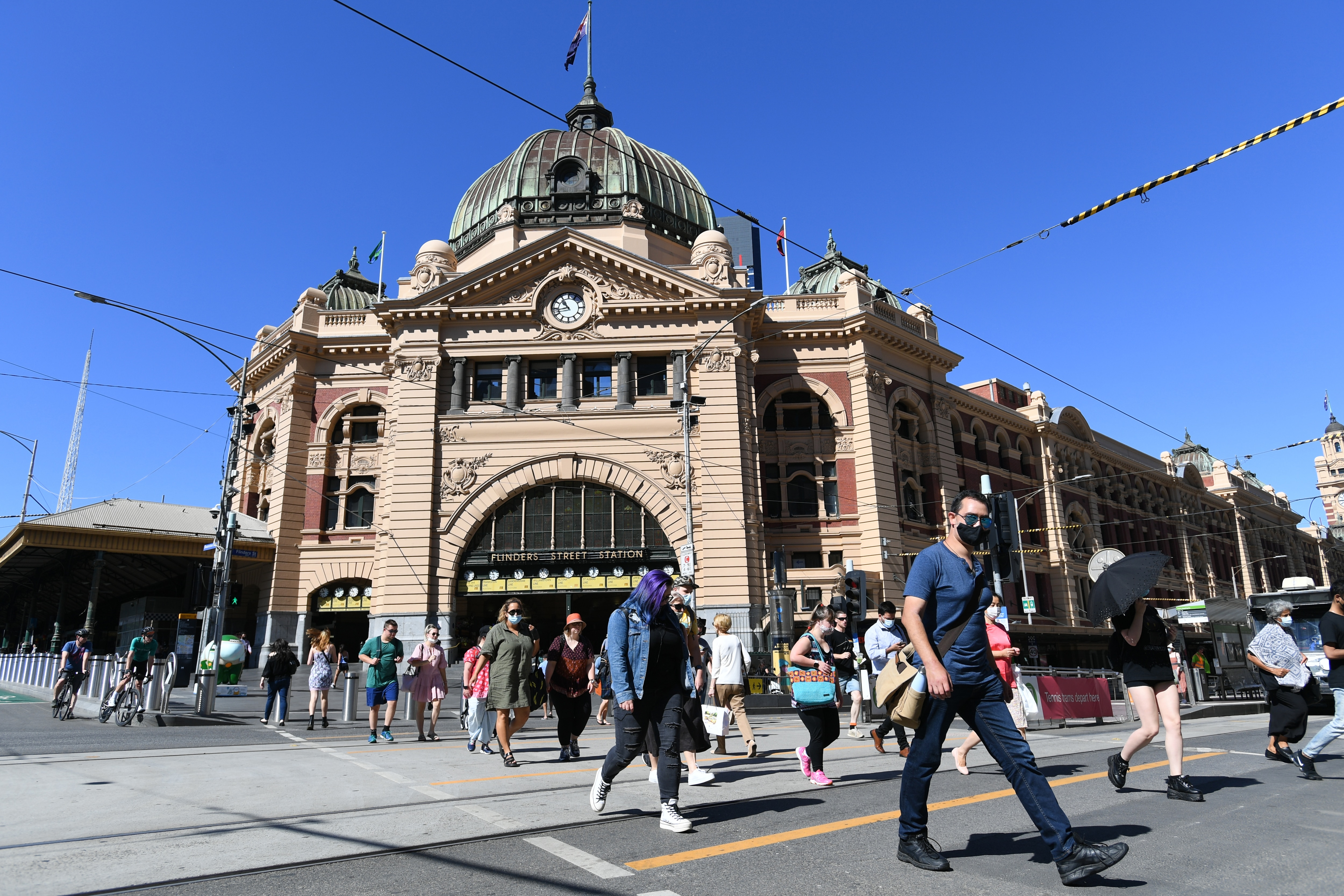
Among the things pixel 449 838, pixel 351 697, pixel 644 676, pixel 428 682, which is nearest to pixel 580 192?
pixel 351 697

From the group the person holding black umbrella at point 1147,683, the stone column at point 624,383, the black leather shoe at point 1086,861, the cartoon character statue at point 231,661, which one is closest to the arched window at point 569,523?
the stone column at point 624,383

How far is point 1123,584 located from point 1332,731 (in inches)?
141

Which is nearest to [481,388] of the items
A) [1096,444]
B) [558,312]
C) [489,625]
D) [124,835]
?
[558,312]

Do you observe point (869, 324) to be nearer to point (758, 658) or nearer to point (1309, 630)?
point (758, 658)

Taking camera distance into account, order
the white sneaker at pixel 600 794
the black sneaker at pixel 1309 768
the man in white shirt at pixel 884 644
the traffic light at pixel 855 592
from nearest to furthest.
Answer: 1. the white sneaker at pixel 600 794
2. the black sneaker at pixel 1309 768
3. the man in white shirt at pixel 884 644
4. the traffic light at pixel 855 592

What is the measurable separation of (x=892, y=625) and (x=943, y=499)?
29891 millimetres

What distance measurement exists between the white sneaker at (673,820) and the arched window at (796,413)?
104ft

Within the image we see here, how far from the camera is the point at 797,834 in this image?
6098mm

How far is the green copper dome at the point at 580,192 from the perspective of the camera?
4066 centimetres

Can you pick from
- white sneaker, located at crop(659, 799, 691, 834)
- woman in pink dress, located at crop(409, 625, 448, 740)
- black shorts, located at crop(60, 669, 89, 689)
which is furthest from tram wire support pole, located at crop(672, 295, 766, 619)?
white sneaker, located at crop(659, 799, 691, 834)

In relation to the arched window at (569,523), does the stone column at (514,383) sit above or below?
above

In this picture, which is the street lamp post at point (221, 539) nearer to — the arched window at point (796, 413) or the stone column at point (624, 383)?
the stone column at point (624, 383)

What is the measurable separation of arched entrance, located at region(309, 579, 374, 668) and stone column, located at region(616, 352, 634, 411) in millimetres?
12964

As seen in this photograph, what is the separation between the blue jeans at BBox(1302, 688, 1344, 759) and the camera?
8.48 meters
